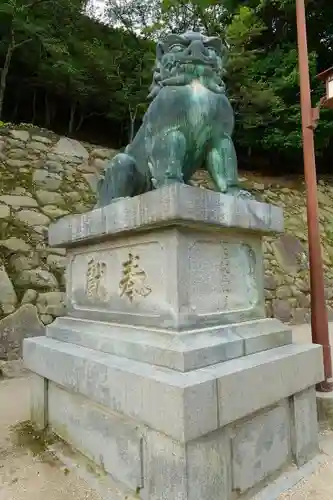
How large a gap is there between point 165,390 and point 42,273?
3.75m

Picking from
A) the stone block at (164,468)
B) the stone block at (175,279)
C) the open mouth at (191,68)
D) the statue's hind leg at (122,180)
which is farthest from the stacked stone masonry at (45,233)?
the open mouth at (191,68)

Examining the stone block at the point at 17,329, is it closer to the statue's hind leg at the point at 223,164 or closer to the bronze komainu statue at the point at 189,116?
the bronze komainu statue at the point at 189,116

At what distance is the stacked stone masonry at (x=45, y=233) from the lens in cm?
445

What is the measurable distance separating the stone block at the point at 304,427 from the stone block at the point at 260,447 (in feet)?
0.16

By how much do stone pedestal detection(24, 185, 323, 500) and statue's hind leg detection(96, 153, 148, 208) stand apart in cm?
23

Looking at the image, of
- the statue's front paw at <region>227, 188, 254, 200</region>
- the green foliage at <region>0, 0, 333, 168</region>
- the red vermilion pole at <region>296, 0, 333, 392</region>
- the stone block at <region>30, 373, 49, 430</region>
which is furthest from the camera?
the green foliage at <region>0, 0, 333, 168</region>

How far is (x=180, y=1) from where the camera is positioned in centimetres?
826

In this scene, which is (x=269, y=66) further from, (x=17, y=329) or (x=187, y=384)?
(x=187, y=384)

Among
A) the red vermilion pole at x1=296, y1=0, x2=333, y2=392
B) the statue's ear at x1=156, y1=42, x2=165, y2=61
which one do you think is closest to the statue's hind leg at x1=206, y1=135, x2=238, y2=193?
the statue's ear at x1=156, y1=42, x2=165, y2=61

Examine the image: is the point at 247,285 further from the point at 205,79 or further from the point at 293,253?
the point at 293,253

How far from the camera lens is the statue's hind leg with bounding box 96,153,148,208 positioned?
2.29 meters

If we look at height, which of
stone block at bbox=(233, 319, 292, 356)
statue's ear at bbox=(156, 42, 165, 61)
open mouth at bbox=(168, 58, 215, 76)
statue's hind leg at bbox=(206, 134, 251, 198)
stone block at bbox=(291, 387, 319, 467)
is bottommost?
stone block at bbox=(291, 387, 319, 467)

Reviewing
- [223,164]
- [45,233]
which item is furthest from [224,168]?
[45,233]

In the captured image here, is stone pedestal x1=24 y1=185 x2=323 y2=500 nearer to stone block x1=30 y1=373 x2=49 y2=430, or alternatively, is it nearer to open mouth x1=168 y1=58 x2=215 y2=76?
stone block x1=30 y1=373 x2=49 y2=430
